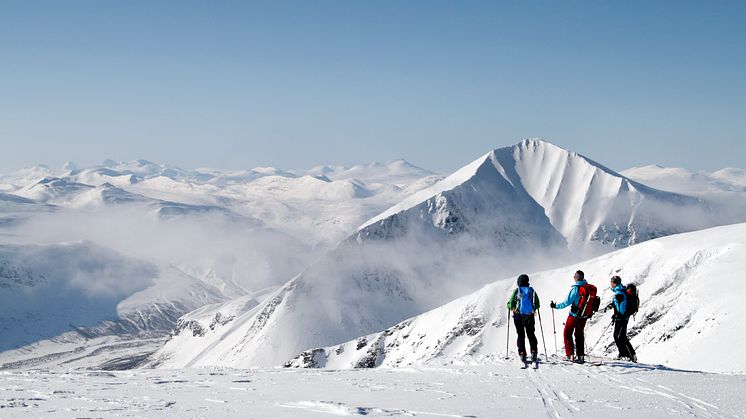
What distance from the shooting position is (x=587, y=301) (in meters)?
23.1

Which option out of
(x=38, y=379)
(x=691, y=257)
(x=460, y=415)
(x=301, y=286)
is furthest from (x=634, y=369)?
(x=301, y=286)

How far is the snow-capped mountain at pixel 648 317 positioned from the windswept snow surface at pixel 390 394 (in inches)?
277

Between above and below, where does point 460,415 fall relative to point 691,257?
below

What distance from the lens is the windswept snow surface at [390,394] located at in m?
13.7

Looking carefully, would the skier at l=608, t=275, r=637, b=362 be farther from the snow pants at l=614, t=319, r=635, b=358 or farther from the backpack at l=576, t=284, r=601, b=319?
the backpack at l=576, t=284, r=601, b=319

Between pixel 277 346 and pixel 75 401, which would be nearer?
pixel 75 401

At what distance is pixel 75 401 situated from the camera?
50.6ft

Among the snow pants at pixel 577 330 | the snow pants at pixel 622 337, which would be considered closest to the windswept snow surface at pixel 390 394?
the snow pants at pixel 577 330

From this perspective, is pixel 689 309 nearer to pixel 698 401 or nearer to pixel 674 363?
pixel 674 363

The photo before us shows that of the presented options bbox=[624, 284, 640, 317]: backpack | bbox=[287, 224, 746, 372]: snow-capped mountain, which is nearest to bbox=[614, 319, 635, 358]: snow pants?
bbox=[624, 284, 640, 317]: backpack

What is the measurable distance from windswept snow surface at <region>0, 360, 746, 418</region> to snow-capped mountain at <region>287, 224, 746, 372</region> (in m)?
7.05

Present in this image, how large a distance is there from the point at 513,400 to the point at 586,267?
108 metres

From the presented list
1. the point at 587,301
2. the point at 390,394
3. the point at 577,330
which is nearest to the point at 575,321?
the point at 577,330

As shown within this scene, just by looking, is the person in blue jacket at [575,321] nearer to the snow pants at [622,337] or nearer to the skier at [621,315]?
the skier at [621,315]
